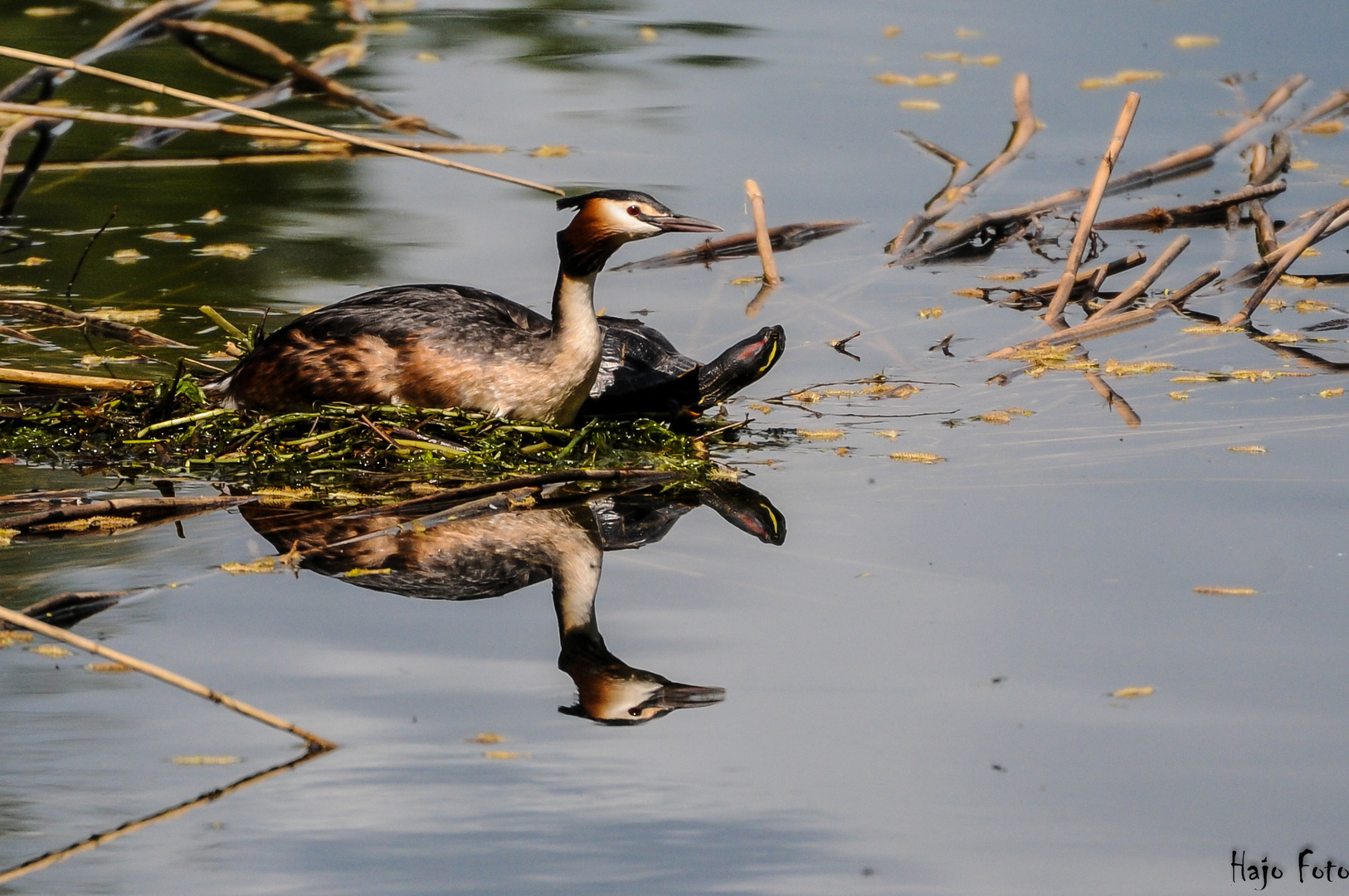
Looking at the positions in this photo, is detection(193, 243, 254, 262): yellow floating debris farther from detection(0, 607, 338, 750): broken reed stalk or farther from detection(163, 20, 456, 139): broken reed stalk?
detection(0, 607, 338, 750): broken reed stalk

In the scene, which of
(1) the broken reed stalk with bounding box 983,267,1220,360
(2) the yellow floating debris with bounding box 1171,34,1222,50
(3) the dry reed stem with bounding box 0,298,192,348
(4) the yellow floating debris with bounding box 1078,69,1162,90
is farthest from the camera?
(2) the yellow floating debris with bounding box 1171,34,1222,50

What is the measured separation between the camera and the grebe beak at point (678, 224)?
21.2ft

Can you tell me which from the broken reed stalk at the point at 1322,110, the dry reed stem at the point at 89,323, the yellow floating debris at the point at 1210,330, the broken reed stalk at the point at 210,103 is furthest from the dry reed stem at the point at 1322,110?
the broken reed stalk at the point at 210,103

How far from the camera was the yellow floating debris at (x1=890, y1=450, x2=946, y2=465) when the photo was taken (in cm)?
663

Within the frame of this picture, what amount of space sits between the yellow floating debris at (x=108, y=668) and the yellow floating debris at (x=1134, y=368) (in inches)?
178

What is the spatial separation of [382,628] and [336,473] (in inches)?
57.2

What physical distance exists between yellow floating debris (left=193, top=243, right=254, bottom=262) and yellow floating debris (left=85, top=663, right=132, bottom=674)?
4.78 metres

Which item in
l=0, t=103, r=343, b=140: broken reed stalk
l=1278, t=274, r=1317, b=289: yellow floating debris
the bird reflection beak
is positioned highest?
l=0, t=103, r=343, b=140: broken reed stalk

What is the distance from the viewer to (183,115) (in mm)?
11695

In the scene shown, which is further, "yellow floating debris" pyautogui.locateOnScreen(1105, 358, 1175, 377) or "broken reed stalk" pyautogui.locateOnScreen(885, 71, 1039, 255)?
"broken reed stalk" pyautogui.locateOnScreen(885, 71, 1039, 255)

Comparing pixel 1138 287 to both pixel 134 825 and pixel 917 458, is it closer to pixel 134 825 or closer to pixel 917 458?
pixel 917 458

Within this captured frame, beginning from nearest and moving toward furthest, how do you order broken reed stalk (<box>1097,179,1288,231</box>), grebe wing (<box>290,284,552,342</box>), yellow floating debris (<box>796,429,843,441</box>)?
grebe wing (<box>290,284,552,342</box>) < yellow floating debris (<box>796,429,843,441</box>) < broken reed stalk (<box>1097,179,1288,231</box>)

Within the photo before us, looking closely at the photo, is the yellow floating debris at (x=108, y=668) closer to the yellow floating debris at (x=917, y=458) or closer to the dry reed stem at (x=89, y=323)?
the yellow floating debris at (x=917, y=458)

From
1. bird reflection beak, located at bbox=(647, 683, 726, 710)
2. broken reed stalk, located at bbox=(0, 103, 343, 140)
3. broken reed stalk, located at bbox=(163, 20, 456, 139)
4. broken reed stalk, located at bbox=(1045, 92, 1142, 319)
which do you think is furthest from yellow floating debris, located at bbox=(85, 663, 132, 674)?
broken reed stalk, located at bbox=(163, 20, 456, 139)
